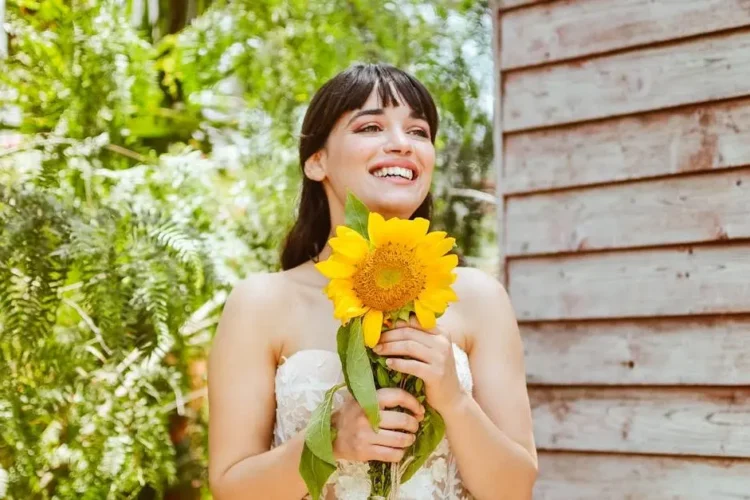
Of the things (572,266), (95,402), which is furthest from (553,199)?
(95,402)

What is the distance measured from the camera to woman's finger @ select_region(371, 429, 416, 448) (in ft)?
4.05

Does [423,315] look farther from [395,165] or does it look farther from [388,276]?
[395,165]

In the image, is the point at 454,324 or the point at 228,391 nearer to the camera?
the point at 228,391

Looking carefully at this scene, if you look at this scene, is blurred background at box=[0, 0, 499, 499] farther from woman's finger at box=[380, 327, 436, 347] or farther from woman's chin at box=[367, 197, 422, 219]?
woman's finger at box=[380, 327, 436, 347]

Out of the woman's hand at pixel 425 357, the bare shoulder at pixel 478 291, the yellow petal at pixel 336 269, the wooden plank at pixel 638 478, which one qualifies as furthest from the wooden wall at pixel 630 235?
the yellow petal at pixel 336 269

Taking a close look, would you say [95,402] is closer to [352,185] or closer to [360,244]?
[352,185]

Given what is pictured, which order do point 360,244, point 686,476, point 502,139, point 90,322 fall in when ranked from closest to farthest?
point 360,244
point 686,476
point 90,322
point 502,139

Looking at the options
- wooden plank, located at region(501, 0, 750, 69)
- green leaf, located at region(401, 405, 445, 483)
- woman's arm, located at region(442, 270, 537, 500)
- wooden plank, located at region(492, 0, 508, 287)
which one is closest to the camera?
green leaf, located at region(401, 405, 445, 483)

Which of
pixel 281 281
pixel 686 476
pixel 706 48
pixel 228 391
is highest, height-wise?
pixel 706 48

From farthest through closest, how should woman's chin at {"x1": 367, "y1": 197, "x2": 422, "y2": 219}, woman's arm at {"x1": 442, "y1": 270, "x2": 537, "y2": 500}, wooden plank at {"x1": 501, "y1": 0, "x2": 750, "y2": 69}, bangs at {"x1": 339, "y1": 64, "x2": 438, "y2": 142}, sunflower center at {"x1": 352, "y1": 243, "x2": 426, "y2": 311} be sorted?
wooden plank at {"x1": 501, "y1": 0, "x2": 750, "y2": 69}
bangs at {"x1": 339, "y1": 64, "x2": 438, "y2": 142}
woman's chin at {"x1": 367, "y1": 197, "x2": 422, "y2": 219}
woman's arm at {"x1": 442, "y1": 270, "x2": 537, "y2": 500}
sunflower center at {"x1": 352, "y1": 243, "x2": 426, "y2": 311}

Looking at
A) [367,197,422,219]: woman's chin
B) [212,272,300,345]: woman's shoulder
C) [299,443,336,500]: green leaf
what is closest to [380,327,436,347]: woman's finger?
[299,443,336,500]: green leaf

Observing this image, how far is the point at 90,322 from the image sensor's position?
7.70ft

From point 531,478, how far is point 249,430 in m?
0.52

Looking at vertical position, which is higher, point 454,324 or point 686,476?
point 454,324
